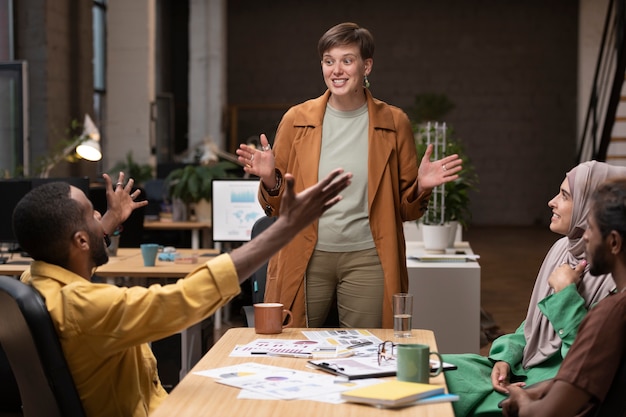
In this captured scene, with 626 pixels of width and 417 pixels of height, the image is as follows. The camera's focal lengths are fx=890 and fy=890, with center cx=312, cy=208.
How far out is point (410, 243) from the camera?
5.96 metres

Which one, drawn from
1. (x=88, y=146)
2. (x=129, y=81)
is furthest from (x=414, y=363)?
(x=129, y=81)

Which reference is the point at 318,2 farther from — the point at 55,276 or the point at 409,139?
the point at 55,276

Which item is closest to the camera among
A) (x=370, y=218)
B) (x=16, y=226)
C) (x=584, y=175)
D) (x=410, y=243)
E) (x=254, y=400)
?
(x=254, y=400)

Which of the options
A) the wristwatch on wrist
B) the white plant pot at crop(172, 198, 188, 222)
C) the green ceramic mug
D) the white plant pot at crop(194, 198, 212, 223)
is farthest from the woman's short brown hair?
the white plant pot at crop(172, 198, 188, 222)

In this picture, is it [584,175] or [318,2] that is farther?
Answer: [318,2]

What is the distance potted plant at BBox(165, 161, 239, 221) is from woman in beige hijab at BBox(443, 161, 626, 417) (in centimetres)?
488

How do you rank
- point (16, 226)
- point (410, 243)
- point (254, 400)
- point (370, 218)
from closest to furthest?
1. point (254, 400)
2. point (16, 226)
3. point (370, 218)
4. point (410, 243)

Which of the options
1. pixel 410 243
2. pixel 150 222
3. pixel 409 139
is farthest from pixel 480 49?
pixel 409 139

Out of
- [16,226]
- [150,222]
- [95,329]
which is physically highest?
[16,226]

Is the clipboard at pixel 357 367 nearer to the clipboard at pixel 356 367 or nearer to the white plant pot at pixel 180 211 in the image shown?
the clipboard at pixel 356 367

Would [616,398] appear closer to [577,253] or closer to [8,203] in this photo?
[577,253]

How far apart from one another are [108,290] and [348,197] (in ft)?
4.35

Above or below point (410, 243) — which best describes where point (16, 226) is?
above

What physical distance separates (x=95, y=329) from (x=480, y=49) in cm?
1555
